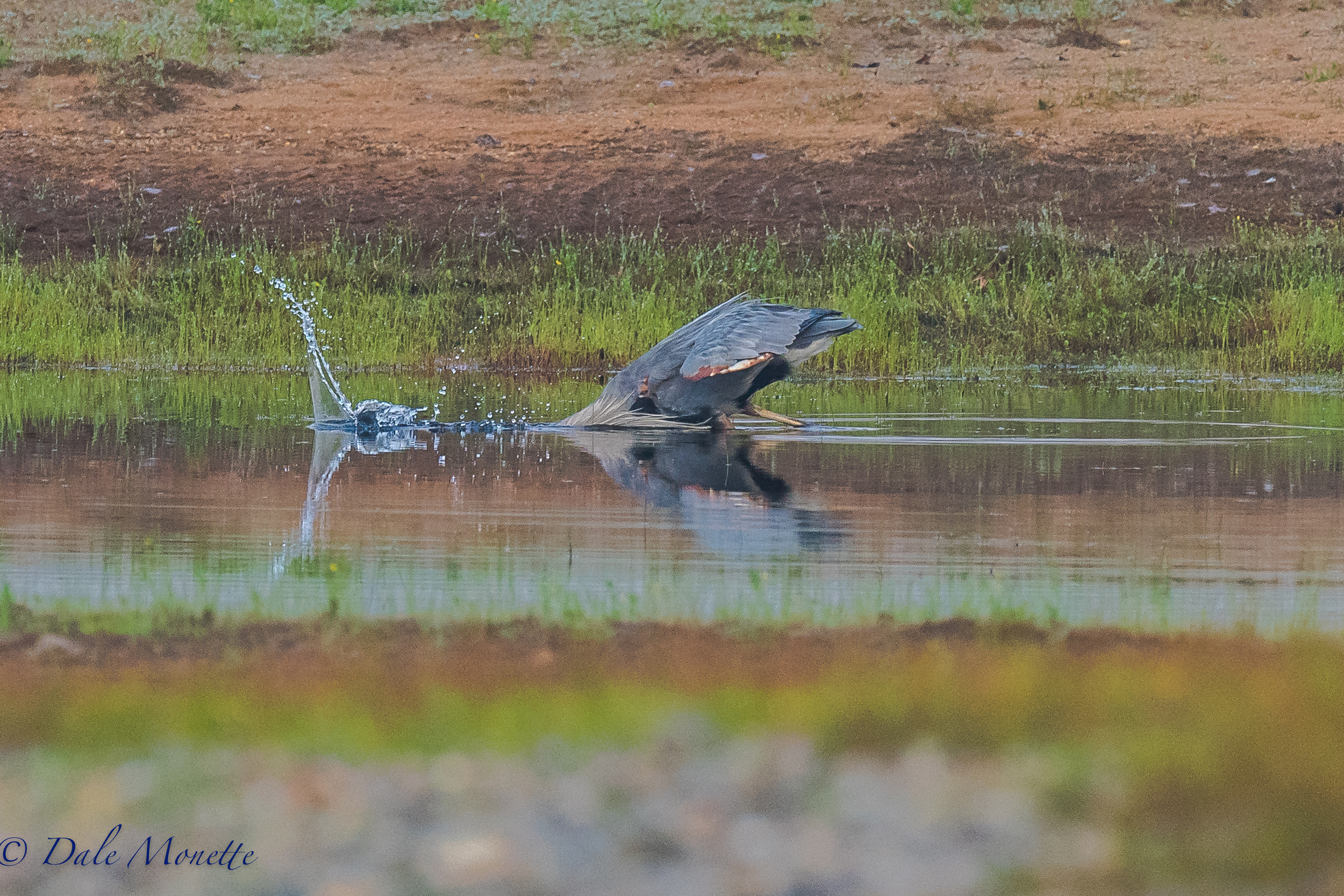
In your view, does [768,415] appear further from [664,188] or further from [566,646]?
[664,188]

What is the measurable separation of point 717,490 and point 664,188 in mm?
17369

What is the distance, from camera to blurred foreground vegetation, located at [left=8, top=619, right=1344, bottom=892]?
4.17 metres

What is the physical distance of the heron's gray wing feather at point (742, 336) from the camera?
37.7 feet

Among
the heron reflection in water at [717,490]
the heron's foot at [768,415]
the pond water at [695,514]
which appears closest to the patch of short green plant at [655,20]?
the pond water at [695,514]

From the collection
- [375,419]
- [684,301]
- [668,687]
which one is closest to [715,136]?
[684,301]

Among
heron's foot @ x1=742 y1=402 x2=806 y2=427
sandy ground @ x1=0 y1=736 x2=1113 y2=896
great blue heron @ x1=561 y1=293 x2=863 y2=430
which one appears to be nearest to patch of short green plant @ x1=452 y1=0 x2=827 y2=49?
heron's foot @ x1=742 y1=402 x2=806 y2=427

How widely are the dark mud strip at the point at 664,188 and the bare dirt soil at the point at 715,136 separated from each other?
0.20 ft

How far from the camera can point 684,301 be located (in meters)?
20.0

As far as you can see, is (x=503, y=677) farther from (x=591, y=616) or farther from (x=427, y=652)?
(x=591, y=616)

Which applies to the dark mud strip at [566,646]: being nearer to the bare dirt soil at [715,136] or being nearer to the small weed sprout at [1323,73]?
the bare dirt soil at [715,136]

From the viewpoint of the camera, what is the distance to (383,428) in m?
12.7

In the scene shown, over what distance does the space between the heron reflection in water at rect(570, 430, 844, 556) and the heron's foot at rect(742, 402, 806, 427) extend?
0.32 m

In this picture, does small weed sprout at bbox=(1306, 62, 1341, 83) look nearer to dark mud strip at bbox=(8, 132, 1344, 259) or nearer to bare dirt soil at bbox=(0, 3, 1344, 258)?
bare dirt soil at bbox=(0, 3, 1344, 258)

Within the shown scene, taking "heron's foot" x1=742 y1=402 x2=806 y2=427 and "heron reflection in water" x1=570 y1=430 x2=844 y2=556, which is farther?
"heron's foot" x1=742 y1=402 x2=806 y2=427
